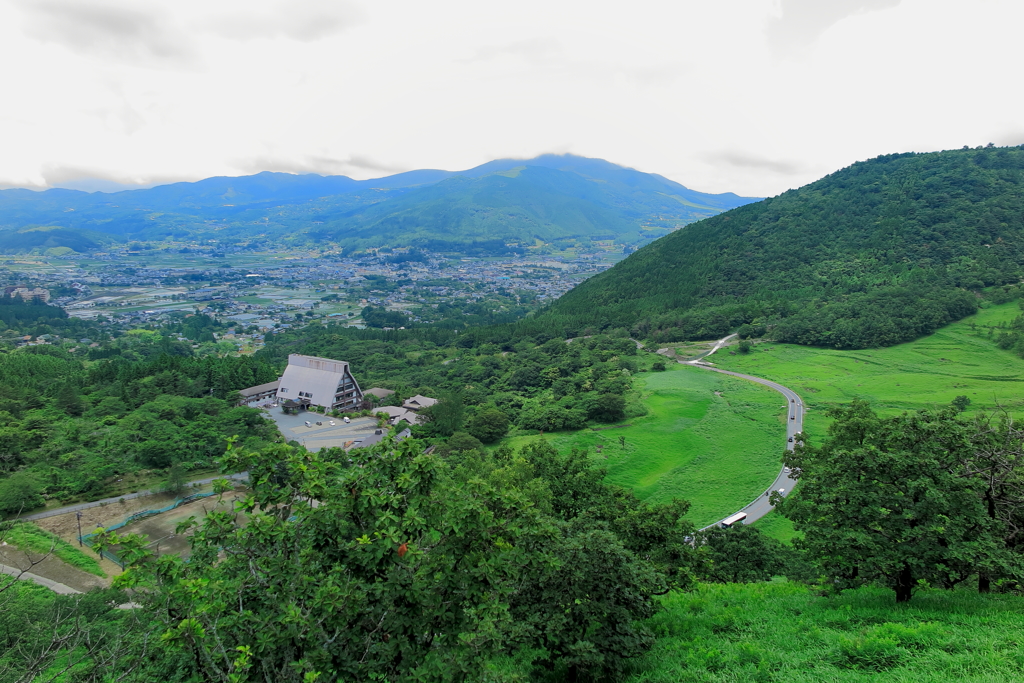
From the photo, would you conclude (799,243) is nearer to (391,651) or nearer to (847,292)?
(847,292)

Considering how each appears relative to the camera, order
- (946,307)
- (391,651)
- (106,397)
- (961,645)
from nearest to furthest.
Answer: (391,651), (961,645), (106,397), (946,307)

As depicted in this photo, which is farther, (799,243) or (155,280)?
(155,280)

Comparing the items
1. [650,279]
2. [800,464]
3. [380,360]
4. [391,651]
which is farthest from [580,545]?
[650,279]

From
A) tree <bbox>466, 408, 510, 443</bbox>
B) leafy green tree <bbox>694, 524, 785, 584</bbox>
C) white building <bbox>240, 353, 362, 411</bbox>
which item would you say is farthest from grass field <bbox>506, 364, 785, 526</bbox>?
white building <bbox>240, 353, 362, 411</bbox>

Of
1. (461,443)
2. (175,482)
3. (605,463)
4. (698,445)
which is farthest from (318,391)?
(698,445)

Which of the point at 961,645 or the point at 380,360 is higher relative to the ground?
the point at 961,645

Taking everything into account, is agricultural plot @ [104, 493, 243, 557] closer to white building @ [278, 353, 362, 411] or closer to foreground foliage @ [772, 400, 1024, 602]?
white building @ [278, 353, 362, 411]

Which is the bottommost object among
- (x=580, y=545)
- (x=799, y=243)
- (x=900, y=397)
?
(x=900, y=397)

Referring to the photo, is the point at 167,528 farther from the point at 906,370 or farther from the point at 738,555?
the point at 906,370
